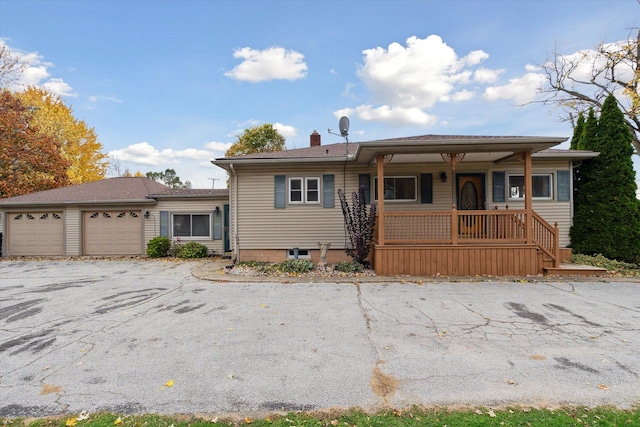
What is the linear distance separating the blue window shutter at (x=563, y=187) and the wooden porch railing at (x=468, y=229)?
247 centimetres

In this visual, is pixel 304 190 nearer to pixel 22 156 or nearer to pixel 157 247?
pixel 157 247

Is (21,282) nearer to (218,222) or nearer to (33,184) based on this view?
(218,222)

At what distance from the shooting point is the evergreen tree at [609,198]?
9.12 metres

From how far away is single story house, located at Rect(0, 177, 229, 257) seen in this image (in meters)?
12.6

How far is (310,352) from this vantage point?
3668 mm

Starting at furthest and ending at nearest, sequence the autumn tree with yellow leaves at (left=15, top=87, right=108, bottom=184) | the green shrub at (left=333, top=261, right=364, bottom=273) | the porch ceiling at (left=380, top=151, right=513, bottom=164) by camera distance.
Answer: the autumn tree with yellow leaves at (left=15, top=87, right=108, bottom=184)
the porch ceiling at (left=380, top=151, right=513, bottom=164)
the green shrub at (left=333, top=261, right=364, bottom=273)

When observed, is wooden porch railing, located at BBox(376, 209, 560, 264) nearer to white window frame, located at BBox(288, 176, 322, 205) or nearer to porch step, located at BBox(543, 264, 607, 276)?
porch step, located at BBox(543, 264, 607, 276)

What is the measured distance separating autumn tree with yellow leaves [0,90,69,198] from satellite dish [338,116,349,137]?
1714 cm

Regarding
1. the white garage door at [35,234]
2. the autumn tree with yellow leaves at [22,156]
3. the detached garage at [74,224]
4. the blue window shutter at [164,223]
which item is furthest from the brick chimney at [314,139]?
the autumn tree with yellow leaves at [22,156]

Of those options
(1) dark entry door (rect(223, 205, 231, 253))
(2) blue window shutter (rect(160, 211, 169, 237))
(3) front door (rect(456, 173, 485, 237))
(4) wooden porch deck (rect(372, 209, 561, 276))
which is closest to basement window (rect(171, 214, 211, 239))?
(2) blue window shutter (rect(160, 211, 169, 237))

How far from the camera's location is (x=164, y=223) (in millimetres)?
12688

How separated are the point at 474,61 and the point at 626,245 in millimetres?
9654

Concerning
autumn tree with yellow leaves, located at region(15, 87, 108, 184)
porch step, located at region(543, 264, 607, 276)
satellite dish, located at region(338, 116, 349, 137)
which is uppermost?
autumn tree with yellow leaves, located at region(15, 87, 108, 184)

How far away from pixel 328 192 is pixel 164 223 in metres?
7.24
